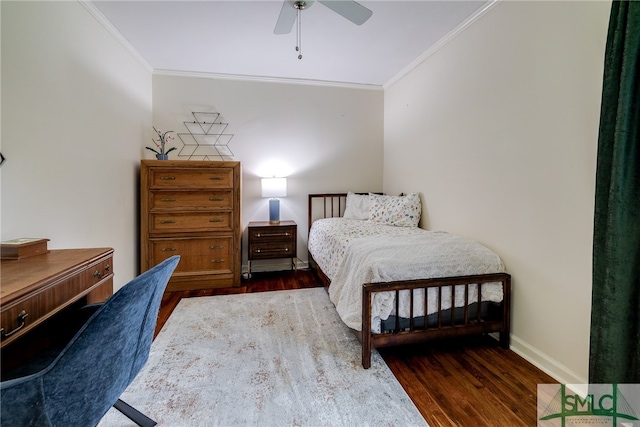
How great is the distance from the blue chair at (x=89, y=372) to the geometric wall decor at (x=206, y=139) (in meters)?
2.89

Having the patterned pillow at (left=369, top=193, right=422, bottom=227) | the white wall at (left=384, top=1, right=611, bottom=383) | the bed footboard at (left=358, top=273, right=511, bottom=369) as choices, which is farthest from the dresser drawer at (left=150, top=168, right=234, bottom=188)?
the white wall at (left=384, top=1, right=611, bottom=383)

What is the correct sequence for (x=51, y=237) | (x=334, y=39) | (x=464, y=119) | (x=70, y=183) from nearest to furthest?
(x=51, y=237)
(x=70, y=183)
(x=464, y=119)
(x=334, y=39)

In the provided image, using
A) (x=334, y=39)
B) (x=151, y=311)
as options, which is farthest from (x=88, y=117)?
(x=334, y=39)

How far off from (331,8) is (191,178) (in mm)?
2203

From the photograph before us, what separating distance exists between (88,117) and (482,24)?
325 centimetres

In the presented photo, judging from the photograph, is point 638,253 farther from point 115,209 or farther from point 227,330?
point 115,209

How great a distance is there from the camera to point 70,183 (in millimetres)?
2057

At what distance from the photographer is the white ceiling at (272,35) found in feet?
7.50

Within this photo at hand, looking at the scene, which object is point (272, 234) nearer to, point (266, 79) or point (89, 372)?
point (266, 79)

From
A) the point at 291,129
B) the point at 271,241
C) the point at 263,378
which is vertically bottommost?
the point at 263,378

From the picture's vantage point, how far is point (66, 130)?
200cm

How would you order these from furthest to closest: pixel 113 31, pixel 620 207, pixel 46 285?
pixel 113 31 → pixel 620 207 → pixel 46 285

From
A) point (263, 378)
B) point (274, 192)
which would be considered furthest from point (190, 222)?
point (263, 378)

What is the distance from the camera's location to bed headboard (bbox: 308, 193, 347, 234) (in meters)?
4.07
